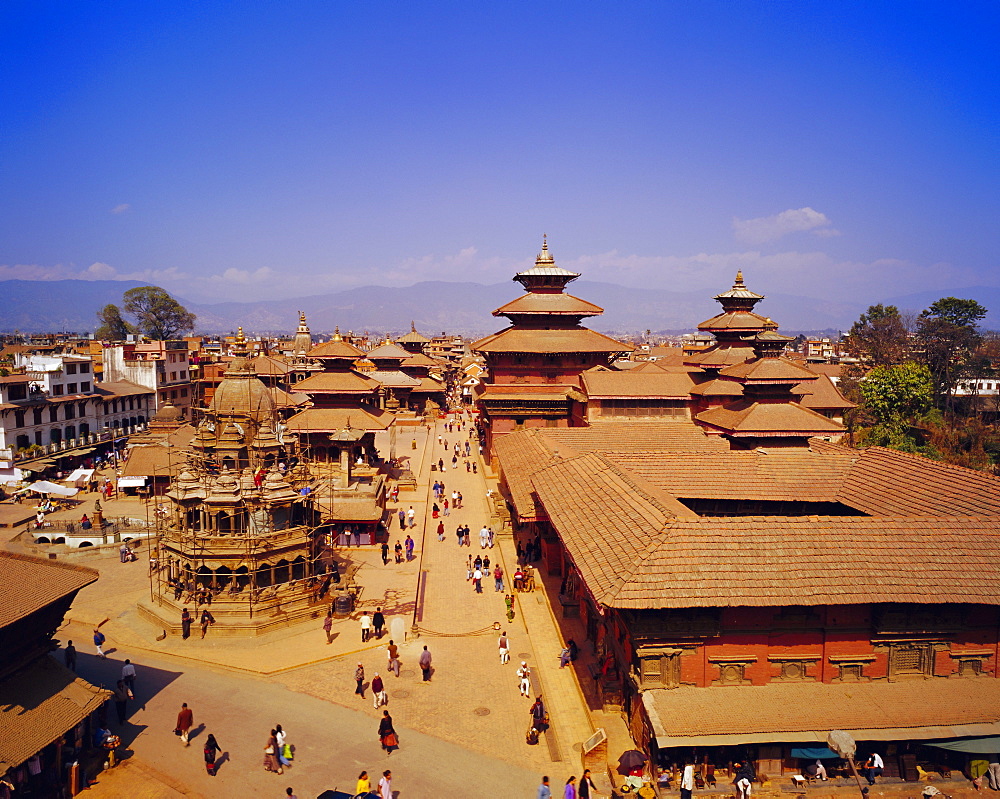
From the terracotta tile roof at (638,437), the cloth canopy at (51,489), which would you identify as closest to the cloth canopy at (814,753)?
the terracotta tile roof at (638,437)

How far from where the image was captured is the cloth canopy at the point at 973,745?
13.0 metres

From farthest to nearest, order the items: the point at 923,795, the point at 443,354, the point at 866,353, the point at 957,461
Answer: the point at 443,354
the point at 866,353
the point at 957,461
the point at 923,795

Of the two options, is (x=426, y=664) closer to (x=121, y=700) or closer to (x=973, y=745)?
(x=121, y=700)

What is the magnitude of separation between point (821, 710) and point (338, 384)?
29883 mm

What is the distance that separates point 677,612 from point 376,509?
61.0ft

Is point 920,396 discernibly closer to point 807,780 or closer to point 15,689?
point 807,780

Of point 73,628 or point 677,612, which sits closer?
point 677,612

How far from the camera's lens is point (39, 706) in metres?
13.6

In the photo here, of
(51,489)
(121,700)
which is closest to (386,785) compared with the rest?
(121,700)

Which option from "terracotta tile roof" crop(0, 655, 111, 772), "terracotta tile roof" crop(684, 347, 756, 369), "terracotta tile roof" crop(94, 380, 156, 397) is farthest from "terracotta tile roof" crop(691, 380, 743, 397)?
"terracotta tile roof" crop(94, 380, 156, 397)

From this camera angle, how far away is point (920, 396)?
48.8 m

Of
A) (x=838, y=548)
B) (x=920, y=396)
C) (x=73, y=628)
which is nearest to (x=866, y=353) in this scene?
(x=920, y=396)

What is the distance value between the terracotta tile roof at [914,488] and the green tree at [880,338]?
4992 centimetres

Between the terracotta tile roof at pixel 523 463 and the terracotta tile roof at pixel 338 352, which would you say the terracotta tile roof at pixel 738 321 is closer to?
the terracotta tile roof at pixel 523 463
